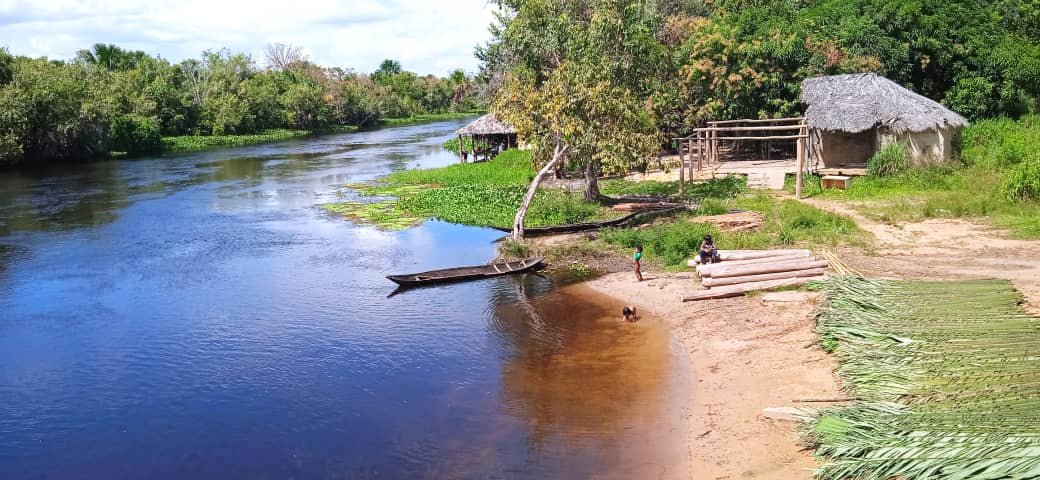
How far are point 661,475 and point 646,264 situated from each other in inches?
373

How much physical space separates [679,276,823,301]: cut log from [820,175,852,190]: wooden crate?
1091cm

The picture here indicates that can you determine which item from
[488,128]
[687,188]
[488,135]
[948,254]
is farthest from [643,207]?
[488,135]

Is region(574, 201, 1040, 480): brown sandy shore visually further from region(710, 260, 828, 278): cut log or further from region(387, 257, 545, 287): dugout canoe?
region(387, 257, 545, 287): dugout canoe

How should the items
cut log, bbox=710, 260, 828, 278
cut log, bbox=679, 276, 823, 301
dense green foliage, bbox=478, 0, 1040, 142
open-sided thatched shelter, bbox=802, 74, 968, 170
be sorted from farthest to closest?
dense green foliage, bbox=478, 0, 1040, 142 < open-sided thatched shelter, bbox=802, 74, 968, 170 < cut log, bbox=710, 260, 828, 278 < cut log, bbox=679, 276, 823, 301

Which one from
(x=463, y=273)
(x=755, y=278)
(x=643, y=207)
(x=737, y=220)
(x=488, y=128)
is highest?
(x=488, y=128)

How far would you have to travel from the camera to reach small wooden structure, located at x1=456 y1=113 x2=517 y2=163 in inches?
1543

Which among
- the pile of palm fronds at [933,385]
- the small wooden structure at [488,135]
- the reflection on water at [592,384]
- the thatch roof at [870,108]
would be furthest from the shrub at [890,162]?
the small wooden structure at [488,135]

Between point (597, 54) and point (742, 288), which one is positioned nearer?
point (742, 288)

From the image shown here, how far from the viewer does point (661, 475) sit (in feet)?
31.4

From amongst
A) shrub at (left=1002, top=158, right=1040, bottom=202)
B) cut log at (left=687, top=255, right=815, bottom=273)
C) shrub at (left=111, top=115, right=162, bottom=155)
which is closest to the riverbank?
shrub at (left=111, top=115, right=162, bottom=155)

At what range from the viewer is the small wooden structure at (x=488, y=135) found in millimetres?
39197

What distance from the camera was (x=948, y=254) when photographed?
16.6 metres

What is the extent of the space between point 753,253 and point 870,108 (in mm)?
11980

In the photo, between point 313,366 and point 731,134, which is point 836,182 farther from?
point 313,366
